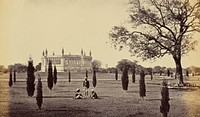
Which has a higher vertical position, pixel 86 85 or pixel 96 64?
pixel 96 64

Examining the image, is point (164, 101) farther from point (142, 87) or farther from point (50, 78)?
point (50, 78)

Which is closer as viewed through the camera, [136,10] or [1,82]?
[1,82]

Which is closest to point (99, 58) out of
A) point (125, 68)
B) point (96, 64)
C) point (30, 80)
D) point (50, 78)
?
point (96, 64)

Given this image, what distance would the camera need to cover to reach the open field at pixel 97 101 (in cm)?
189

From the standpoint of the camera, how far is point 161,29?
2.04 m

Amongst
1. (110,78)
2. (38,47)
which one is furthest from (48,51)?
(110,78)

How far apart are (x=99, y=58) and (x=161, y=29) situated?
40cm

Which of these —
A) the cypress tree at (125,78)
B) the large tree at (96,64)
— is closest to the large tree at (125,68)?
the cypress tree at (125,78)

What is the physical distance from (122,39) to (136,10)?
19 cm

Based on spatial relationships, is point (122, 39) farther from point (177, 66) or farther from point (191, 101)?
point (191, 101)

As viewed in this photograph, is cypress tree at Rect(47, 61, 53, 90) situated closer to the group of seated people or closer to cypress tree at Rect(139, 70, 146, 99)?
the group of seated people

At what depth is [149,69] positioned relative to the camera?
2.00 m

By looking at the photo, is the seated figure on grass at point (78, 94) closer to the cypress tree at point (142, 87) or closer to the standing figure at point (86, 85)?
the standing figure at point (86, 85)

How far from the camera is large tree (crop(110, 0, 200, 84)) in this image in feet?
6.68
